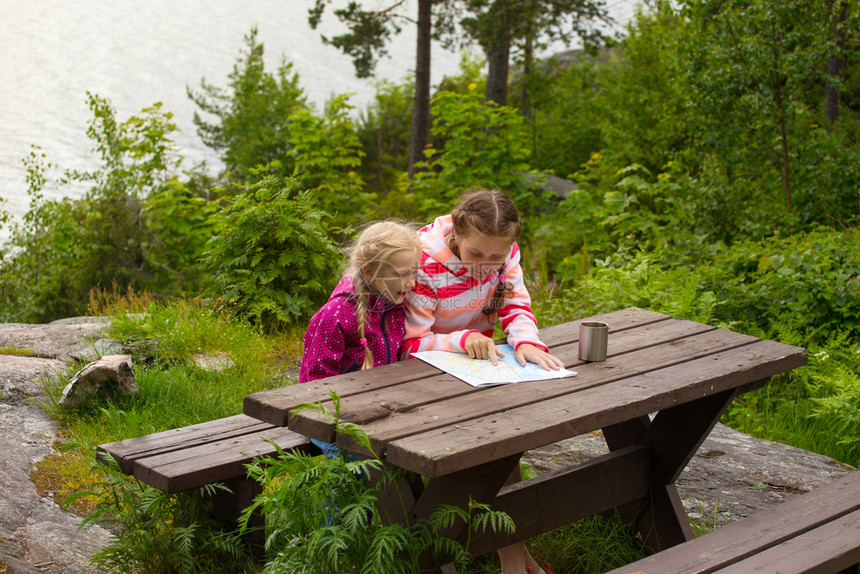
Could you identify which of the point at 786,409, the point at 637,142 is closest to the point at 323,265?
the point at 786,409

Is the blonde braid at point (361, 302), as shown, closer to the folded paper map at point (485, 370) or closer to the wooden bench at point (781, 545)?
the folded paper map at point (485, 370)

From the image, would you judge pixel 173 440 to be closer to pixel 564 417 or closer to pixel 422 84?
pixel 564 417

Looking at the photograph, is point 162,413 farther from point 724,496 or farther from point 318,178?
point 318,178

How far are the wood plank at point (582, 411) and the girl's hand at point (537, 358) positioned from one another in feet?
0.75

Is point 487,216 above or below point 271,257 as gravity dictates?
above

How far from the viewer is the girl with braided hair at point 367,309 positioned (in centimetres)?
254

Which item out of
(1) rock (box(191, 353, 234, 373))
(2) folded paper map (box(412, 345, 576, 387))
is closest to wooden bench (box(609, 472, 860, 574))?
(2) folded paper map (box(412, 345, 576, 387))

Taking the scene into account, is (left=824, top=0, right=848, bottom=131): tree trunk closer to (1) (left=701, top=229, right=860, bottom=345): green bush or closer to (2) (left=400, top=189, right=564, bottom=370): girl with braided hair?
(1) (left=701, top=229, right=860, bottom=345): green bush

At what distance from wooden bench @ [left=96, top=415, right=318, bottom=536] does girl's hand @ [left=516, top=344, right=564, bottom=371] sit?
2.79ft

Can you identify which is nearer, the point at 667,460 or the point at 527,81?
the point at 667,460

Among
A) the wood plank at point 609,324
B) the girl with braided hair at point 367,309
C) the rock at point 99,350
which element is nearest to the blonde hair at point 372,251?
the girl with braided hair at point 367,309

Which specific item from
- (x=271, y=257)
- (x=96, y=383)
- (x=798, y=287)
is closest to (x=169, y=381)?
(x=96, y=383)

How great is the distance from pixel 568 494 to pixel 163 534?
1518 millimetres

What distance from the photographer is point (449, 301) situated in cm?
286
